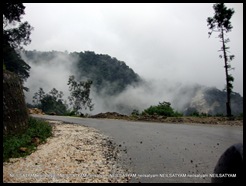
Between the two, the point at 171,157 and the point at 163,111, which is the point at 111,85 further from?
the point at 171,157

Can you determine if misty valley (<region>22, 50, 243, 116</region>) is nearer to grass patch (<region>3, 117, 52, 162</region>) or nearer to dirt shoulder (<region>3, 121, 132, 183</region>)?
grass patch (<region>3, 117, 52, 162</region>)

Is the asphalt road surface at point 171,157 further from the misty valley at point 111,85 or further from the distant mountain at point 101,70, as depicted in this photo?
the distant mountain at point 101,70

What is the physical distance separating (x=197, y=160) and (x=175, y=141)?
3203 millimetres

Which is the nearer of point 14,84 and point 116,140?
point 116,140

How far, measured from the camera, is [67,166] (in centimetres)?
688

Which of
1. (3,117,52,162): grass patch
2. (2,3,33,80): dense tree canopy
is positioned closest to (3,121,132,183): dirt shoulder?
(3,117,52,162): grass patch

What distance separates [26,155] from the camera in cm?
799

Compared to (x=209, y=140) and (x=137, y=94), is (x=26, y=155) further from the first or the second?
(x=137, y=94)

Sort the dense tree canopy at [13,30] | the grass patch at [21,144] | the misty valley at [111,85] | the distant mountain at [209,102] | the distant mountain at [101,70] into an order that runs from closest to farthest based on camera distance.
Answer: the grass patch at [21,144], the dense tree canopy at [13,30], the distant mountain at [209,102], the misty valley at [111,85], the distant mountain at [101,70]

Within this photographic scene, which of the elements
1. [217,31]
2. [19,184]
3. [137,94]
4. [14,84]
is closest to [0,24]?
[14,84]

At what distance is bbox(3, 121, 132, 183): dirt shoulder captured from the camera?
5.89 m

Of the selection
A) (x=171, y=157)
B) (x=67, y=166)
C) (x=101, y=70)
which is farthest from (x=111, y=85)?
(x=67, y=166)

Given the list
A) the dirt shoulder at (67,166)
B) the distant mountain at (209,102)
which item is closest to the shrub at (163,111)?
the dirt shoulder at (67,166)

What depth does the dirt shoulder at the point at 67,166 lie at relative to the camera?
5895 millimetres
